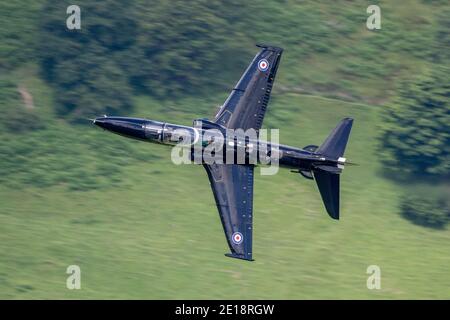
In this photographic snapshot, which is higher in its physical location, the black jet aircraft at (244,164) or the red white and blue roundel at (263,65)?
the red white and blue roundel at (263,65)

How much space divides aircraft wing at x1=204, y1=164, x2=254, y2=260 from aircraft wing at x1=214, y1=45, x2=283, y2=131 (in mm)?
2910

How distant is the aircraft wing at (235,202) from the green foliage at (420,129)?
17363 millimetres

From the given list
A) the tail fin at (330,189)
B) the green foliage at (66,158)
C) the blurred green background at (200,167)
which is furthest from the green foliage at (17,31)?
the tail fin at (330,189)

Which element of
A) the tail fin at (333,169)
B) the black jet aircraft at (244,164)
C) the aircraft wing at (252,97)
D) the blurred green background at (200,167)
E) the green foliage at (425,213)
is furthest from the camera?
the green foliage at (425,213)

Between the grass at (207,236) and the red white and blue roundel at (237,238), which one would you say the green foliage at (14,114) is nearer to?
the grass at (207,236)

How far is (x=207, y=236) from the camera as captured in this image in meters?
71.0

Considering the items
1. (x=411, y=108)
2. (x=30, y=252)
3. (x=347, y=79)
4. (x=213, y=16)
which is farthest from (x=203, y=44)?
(x=30, y=252)

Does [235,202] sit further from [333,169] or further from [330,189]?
[333,169]

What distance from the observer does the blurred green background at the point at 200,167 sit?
223 feet

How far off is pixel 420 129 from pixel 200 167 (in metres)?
16.0

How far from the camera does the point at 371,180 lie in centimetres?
7688

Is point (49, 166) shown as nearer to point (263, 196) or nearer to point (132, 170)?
point (132, 170)

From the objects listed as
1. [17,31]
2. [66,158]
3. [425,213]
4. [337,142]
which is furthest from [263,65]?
[17,31]

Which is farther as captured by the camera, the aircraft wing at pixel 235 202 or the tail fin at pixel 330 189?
the tail fin at pixel 330 189
